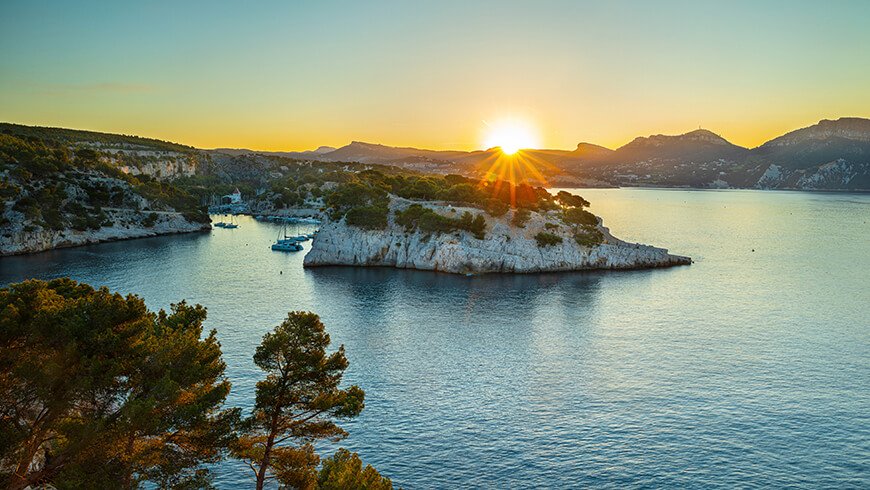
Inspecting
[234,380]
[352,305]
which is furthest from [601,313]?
[234,380]

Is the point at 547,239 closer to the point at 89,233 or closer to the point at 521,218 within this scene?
the point at 521,218

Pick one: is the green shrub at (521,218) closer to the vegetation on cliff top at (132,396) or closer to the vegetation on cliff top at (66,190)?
the vegetation on cliff top at (132,396)

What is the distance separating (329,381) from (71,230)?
131m

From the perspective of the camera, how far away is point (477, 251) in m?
108

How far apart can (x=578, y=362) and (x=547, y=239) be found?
52.8m

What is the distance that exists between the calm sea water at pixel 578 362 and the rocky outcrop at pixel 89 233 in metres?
5.67

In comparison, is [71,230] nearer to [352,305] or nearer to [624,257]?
[352,305]

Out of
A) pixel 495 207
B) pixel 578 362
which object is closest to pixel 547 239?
pixel 495 207

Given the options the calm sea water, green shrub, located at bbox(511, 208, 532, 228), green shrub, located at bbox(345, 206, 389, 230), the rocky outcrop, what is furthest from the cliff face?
the rocky outcrop

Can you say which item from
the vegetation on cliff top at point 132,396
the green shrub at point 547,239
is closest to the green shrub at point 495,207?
the green shrub at point 547,239

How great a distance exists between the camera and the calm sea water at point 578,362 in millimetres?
39656

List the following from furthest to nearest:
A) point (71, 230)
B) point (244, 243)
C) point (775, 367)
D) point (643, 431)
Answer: point (244, 243)
point (71, 230)
point (775, 367)
point (643, 431)

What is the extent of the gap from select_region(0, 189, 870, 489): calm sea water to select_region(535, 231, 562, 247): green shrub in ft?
23.0

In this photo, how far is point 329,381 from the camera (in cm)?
2850
